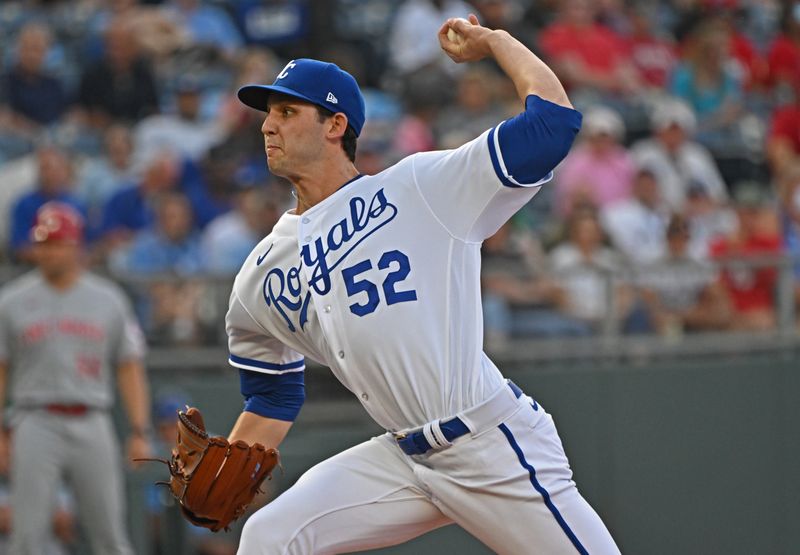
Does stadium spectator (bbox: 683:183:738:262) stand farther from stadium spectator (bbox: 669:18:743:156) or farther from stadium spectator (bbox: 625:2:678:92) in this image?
stadium spectator (bbox: 625:2:678:92)

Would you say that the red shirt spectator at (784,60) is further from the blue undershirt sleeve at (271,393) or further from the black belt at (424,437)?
the black belt at (424,437)

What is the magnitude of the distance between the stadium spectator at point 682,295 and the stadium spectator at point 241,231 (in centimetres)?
227

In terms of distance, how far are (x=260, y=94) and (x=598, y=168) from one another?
5.98 metres

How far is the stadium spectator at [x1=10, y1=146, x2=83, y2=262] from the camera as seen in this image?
8.91 m

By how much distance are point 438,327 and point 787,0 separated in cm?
967

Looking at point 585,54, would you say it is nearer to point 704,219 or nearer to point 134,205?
point 704,219

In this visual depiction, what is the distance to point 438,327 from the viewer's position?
165 inches

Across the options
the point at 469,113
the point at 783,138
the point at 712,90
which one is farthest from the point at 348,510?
the point at 712,90

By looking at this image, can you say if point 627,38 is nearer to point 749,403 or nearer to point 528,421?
point 749,403

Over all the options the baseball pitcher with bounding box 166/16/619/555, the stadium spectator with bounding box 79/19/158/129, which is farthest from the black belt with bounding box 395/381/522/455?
the stadium spectator with bounding box 79/19/158/129

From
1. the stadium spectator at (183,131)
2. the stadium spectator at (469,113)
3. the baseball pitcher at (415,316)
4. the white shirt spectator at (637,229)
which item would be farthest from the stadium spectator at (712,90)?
the baseball pitcher at (415,316)

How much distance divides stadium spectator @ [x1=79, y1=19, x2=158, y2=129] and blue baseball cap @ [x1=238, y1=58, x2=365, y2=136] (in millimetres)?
6154

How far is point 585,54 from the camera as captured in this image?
11.7 meters

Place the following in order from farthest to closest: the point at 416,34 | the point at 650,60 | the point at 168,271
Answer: the point at 650,60 → the point at 416,34 → the point at 168,271
